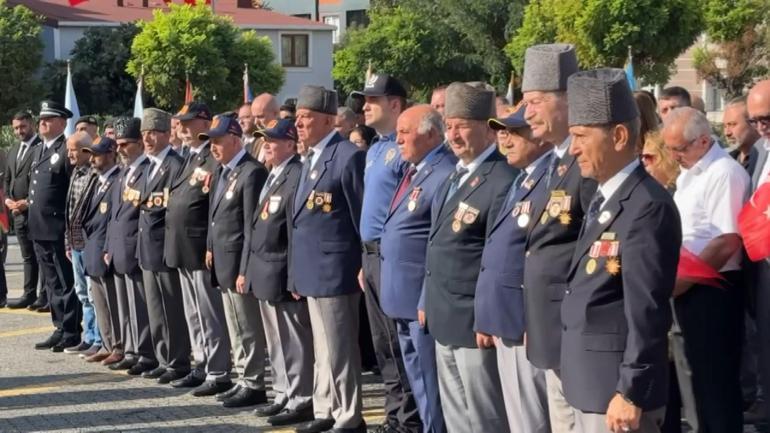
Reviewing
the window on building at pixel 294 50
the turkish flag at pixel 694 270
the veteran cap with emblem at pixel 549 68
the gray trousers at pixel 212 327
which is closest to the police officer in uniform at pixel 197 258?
the gray trousers at pixel 212 327

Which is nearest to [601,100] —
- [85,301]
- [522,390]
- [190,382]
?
[522,390]

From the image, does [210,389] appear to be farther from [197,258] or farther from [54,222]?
[54,222]

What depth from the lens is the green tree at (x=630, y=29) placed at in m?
46.0

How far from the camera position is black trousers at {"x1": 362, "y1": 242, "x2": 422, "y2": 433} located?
305 inches

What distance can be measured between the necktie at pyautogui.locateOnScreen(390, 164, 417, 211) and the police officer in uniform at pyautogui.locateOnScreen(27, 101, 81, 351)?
5.13 m

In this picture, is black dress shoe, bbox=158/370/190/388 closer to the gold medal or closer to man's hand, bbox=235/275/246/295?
man's hand, bbox=235/275/246/295

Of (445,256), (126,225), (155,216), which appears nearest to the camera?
(445,256)

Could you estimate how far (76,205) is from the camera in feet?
37.0

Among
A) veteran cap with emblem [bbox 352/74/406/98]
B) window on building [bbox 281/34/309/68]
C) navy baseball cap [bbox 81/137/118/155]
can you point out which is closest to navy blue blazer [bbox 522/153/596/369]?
veteran cap with emblem [bbox 352/74/406/98]

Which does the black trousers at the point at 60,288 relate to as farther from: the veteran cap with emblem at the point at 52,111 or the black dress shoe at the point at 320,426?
the black dress shoe at the point at 320,426

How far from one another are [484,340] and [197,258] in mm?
3952

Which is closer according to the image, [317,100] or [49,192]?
[317,100]

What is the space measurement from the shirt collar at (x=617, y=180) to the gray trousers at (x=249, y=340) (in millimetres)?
4559

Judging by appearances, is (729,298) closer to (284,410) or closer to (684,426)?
(684,426)
